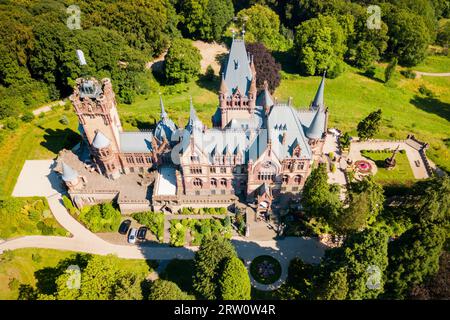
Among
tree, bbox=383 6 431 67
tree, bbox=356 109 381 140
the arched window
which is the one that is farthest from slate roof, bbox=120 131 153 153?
tree, bbox=383 6 431 67

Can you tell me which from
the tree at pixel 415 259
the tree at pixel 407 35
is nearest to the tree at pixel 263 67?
the tree at pixel 407 35

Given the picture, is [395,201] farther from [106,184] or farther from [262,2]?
[262,2]

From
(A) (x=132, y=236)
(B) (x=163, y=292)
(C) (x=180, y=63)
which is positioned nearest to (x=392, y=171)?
(B) (x=163, y=292)

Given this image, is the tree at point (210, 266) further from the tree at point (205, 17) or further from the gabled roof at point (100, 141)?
the tree at point (205, 17)

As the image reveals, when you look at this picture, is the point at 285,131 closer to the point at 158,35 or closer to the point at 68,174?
the point at 68,174

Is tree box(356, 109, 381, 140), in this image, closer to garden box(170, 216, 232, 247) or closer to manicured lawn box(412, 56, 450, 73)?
garden box(170, 216, 232, 247)
